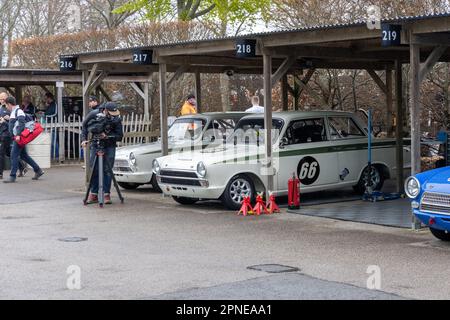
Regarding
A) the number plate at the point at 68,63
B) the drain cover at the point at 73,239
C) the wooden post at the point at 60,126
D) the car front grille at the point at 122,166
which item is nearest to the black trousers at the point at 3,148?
the number plate at the point at 68,63

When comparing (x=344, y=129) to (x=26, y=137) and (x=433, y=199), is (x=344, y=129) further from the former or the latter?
(x=26, y=137)

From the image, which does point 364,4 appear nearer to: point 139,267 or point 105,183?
point 105,183

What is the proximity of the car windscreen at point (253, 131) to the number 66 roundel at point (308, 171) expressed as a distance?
68 centimetres

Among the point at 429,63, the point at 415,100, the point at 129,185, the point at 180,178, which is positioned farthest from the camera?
the point at 129,185

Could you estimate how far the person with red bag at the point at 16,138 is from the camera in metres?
21.0

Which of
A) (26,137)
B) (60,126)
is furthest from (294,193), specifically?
(60,126)

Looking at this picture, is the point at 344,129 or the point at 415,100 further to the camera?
the point at 344,129

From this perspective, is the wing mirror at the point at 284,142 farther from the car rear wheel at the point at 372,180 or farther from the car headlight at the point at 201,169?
the car rear wheel at the point at 372,180

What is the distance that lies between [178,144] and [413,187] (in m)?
7.52

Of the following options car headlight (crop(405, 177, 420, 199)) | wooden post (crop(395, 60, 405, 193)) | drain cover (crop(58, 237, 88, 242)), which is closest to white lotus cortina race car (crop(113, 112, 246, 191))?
wooden post (crop(395, 60, 405, 193))

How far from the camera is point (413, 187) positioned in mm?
11930

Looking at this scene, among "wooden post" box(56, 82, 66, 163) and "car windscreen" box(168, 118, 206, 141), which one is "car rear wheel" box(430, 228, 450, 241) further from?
"wooden post" box(56, 82, 66, 163)

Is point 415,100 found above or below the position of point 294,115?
above
